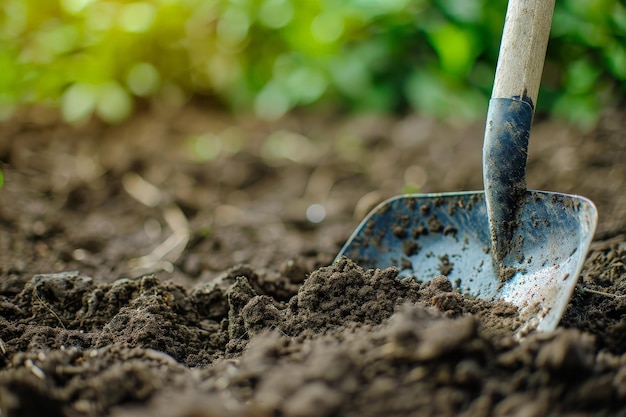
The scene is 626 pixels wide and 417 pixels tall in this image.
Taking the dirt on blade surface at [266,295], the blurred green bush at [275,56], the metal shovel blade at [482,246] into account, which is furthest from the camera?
the blurred green bush at [275,56]

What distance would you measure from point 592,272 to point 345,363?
95 centimetres

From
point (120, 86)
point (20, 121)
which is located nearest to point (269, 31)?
point (120, 86)

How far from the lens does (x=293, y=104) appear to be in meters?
4.09

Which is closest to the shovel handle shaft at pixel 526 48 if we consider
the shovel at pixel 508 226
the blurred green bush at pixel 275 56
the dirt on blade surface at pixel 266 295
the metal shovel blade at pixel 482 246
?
the shovel at pixel 508 226

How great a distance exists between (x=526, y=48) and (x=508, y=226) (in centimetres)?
46

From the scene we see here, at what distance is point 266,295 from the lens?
171 centimetres

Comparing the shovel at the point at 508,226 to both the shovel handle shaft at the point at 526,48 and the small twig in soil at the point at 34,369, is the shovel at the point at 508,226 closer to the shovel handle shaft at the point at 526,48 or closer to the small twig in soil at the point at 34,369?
the shovel handle shaft at the point at 526,48

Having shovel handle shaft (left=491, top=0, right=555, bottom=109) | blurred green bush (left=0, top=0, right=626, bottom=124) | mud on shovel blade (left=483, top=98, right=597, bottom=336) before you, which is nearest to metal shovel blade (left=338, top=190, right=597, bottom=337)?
mud on shovel blade (left=483, top=98, right=597, bottom=336)

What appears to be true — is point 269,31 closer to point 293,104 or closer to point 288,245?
point 293,104

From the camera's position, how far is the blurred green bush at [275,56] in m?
3.40

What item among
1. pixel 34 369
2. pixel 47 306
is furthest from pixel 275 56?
pixel 34 369

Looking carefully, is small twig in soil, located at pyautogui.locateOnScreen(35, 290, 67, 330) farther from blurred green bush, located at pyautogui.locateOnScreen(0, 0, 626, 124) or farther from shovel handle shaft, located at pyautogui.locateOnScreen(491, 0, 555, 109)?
blurred green bush, located at pyautogui.locateOnScreen(0, 0, 626, 124)

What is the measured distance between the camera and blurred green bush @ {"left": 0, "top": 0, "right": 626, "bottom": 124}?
3404mm

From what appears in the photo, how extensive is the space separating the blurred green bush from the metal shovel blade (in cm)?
181
